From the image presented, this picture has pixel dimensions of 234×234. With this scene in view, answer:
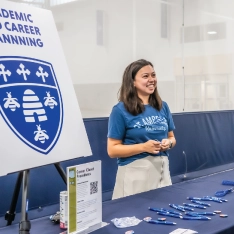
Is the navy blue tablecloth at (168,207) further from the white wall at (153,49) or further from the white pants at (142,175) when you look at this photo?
the white wall at (153,49)

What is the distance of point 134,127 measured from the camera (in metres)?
1.85

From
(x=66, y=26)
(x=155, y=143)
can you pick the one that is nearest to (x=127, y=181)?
(x=155, y=143)

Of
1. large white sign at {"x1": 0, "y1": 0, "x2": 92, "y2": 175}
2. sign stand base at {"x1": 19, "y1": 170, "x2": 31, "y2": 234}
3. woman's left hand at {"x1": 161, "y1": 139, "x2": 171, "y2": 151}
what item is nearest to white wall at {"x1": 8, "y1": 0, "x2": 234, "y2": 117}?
woman's left hand at {"x1": 161, "y1": 139, "x2": 171, "y2": 151}

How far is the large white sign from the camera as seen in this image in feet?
3.87

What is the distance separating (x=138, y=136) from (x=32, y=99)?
2.36ft

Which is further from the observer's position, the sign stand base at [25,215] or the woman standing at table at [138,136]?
the woman standing at table at [138,136]

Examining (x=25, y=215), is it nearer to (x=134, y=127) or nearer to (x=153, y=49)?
(x=134, y=127)

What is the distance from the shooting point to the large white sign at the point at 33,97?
118 centimetres

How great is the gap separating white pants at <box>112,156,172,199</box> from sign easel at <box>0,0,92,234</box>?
445 millimetres

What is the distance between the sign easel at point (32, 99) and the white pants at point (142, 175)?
44 centimetres

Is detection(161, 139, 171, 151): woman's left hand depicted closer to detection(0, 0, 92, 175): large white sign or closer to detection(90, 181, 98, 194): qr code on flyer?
detection(0, 0, 92, 175): large white sign

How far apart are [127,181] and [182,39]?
2.35 metres

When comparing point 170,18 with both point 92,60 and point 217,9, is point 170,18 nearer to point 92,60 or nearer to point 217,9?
point 217,9

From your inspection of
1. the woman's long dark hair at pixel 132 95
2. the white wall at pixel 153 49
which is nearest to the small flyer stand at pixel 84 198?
the woman's long dark hair at pixel 132 95
